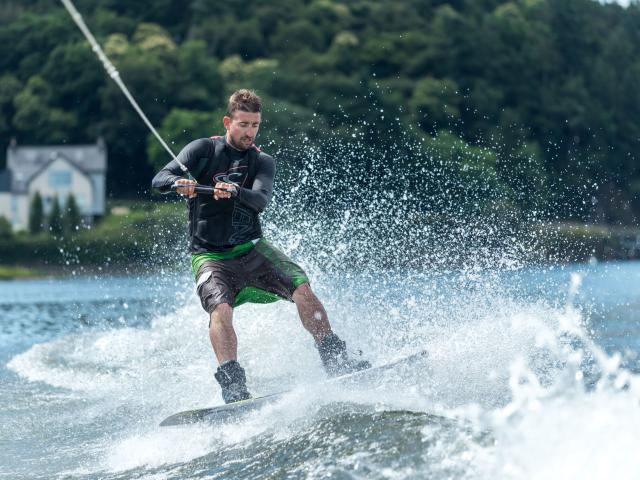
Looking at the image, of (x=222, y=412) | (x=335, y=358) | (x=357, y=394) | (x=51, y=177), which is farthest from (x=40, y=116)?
(x=357, y=394)

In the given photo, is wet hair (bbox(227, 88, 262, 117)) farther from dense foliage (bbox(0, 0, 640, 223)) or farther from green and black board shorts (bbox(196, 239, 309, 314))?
dense foliage (bbox(0, 0, 640, 223))

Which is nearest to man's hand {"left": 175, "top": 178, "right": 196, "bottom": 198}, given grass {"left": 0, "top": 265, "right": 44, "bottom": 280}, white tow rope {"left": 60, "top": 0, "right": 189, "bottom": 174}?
white tow rope {"left": 60, "top": 0, "right": 189, "bottom": 174}

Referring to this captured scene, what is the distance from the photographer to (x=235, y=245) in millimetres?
6645

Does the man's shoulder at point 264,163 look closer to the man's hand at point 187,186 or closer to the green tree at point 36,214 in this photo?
the man's hand at point 187,186

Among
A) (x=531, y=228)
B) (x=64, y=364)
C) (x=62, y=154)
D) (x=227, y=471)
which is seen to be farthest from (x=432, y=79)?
(x=227, y=471)

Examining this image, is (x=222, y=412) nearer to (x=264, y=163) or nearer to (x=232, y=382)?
(x=232, y=382)

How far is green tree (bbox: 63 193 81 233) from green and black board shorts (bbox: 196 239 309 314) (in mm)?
52620

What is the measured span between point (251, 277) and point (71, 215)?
2207 inches

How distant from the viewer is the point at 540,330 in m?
7.88

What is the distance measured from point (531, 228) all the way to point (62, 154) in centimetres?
4005

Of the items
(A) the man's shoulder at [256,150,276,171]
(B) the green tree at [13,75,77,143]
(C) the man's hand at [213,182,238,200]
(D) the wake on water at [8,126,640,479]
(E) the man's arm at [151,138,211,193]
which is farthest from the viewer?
(B) the green tree at [13,75,77,143]

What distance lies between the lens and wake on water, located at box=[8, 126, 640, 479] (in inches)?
166

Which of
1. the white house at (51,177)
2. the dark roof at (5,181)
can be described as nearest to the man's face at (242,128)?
the white house at (51,177)

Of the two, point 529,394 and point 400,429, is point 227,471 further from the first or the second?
point 529,394
